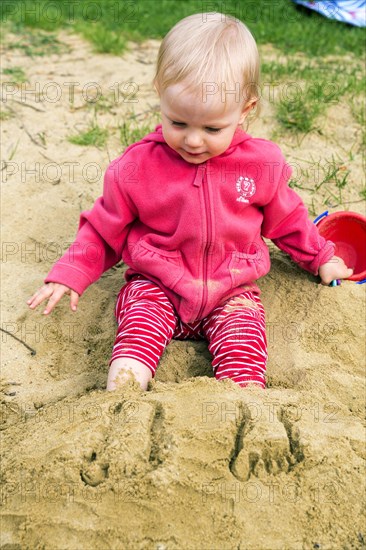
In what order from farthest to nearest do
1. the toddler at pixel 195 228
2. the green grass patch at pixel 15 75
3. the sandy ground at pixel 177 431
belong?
the green grass patch at pixel 15 75
the toddler at pixel 195 228
the sandy ground at pixel 177 431

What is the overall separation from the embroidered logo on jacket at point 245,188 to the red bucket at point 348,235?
0.58 metres

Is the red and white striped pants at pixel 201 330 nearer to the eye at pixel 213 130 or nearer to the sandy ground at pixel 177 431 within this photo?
the sandy ground at pixel 177 431

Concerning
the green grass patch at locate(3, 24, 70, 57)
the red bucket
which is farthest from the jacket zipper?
the green grass patch at locate(3, 24, 70, 57)

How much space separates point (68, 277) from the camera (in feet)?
8.64

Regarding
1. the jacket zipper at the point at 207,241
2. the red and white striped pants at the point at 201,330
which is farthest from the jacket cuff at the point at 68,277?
the jacket zipper at the point at 207,241

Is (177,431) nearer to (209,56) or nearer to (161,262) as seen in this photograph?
(161,262)

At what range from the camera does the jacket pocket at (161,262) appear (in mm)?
2670

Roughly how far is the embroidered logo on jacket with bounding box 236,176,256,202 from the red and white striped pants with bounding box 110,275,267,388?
1.27ft

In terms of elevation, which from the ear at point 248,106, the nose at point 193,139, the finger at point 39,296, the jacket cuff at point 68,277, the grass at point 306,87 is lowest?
the finger at point 39,296

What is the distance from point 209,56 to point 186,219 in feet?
1.95

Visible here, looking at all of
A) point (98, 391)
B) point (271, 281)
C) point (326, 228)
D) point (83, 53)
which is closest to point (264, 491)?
point (98, 391)

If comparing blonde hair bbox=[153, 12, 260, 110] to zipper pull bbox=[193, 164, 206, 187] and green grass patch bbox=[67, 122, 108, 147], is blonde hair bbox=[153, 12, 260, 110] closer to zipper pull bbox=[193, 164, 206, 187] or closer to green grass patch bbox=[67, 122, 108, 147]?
zipper pull bbox=[193, 164, 206, 187]

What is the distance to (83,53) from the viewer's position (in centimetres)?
512

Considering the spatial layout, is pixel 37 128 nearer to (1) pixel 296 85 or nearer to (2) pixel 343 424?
(1) pixel 296 85
